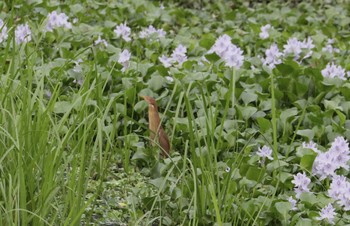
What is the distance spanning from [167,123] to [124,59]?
66 centimetres

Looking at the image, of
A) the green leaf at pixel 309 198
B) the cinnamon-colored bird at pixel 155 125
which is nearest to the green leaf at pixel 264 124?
the cinnamon-colored bird at pixel 155 125

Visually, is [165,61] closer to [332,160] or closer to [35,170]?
[332,160]

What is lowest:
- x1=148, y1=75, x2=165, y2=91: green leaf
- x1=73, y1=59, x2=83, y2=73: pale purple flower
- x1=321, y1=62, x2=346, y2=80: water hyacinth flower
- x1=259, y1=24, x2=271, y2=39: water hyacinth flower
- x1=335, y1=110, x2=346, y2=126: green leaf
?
x1=259, y1=24, x2=271, y2=39: water hyacinth flower

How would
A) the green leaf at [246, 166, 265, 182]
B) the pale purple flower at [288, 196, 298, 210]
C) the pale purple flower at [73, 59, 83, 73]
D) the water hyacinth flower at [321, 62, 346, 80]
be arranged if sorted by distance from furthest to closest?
the water hyacinth flower at [321, 62, 346, 80] → the pale purple flower at [73, 59, 83, 73] → the green leaf at [246, 166, 265, 182] → the pale purple flower at [288, 196, 298, 210]

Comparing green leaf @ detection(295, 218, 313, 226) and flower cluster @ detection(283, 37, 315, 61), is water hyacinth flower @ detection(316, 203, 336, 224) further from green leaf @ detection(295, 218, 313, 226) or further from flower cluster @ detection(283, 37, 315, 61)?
flower cluster @ detection(283, 37, 315, 61)

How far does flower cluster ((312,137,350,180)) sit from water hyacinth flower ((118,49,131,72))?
137cm

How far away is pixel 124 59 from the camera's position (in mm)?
4543

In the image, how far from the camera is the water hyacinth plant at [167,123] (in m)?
2.89

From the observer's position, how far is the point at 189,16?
265 inches

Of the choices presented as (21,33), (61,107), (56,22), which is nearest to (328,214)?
(61,107)


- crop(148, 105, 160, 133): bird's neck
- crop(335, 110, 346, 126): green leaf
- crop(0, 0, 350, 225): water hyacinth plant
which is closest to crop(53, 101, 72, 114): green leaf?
crop(0, 0, 350, 225): water hyacinth plant

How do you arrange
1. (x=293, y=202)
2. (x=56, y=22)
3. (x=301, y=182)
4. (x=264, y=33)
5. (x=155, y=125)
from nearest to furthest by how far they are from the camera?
1. (x=293, y=202)
2. (x=301, y=182)
3. (x=155, y=125)
4. (x=56, y=22)
5. (x=264, y=33)

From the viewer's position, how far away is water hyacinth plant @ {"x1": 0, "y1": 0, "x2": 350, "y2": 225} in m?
2.89

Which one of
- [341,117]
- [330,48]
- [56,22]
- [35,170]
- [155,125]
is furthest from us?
[330,48]
